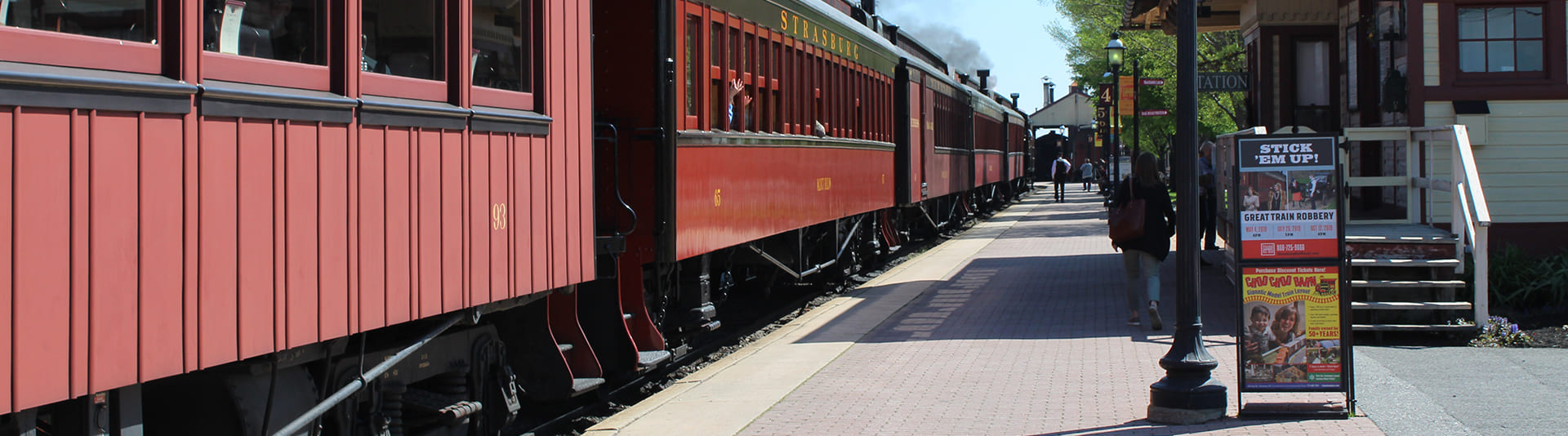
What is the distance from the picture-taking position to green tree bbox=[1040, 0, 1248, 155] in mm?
32906

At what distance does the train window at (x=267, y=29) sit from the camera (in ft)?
12.6

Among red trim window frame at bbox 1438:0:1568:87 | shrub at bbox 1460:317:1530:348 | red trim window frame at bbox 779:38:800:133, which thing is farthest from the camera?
red trim window frame at bbox 1438:0:1568:87

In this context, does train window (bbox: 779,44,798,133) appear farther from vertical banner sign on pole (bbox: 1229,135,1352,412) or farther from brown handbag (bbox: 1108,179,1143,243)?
vertical banner sign on pole (bbox: 1229,135,1352,412)

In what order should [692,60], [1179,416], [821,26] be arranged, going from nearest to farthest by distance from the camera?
1. [1179,416]
2. [692,60]
3. [821,26]

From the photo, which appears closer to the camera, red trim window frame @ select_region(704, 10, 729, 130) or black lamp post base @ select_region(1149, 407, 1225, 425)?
black lamp post base @ select_region(1149, 407, 1225, 425)

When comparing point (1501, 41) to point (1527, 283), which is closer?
point (1527, 283)

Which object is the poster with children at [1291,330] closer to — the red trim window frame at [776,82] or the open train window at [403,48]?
the open train window at [403,48]

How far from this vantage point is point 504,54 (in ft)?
19.0

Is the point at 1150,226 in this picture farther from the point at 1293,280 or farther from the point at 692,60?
the point at 692,60

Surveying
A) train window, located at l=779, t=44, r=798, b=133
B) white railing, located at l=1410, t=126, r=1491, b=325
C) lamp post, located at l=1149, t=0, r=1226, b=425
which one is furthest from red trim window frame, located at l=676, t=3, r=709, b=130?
white railing, located at l=1410, t=126, r=1491, b=325

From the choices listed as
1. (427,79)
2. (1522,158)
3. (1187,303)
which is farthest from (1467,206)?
(427,79)

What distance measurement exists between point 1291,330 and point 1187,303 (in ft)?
1.64

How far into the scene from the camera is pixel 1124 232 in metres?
10.7

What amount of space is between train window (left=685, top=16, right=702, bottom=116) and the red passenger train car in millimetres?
25
